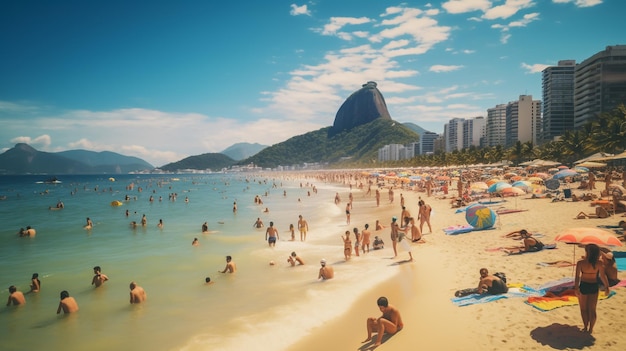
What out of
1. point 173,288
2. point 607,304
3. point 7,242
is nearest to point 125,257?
point 173,288

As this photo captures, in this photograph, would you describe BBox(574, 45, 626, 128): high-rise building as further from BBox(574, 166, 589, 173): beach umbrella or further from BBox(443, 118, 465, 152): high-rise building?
BBox(574, 166, 589, 173): beach umbrella

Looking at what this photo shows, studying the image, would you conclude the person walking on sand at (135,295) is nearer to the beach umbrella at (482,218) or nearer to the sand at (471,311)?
the sand at (471,311)

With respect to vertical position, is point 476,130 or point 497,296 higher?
point 476,130

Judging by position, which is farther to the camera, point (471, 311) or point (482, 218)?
point (482, 218)

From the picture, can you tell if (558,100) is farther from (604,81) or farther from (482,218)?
(482,218)

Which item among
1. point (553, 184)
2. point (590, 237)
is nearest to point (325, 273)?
point (590, 237)

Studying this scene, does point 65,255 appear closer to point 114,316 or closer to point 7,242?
point 7,242

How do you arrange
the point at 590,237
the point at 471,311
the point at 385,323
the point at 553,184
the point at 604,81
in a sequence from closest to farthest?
the point at 385,323, the point at 590,237, the point at 471,311, the point at 553,184, the point at 604,81
